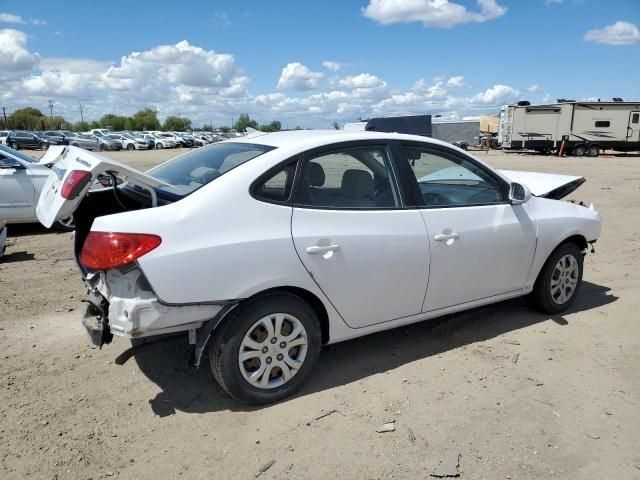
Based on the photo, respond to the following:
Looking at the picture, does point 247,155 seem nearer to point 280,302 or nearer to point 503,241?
point 280,302

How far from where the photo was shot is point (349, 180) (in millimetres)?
3633

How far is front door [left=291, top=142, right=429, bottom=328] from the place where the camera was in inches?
128

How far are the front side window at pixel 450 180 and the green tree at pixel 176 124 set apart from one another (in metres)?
127

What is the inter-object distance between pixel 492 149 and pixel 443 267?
43331mm

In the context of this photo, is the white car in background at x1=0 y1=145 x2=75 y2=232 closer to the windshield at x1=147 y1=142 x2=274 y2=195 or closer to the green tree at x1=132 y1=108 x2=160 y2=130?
the windshield at x1=147 y1=142 x2=274 y2=195

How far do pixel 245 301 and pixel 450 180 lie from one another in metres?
2.15

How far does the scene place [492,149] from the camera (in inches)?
1737

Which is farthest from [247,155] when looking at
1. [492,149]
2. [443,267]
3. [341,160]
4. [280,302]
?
[492,149]

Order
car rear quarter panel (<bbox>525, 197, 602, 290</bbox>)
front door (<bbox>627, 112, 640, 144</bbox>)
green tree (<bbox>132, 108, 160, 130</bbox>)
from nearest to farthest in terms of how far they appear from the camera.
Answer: car rear quarter panel (<bbox>525, 197, 602, 290</bbox>)
front door (<bbox>627, 112, 640, 144</bbox>)
green tree (<bbox>132, 108, 160, 130</bbox>)

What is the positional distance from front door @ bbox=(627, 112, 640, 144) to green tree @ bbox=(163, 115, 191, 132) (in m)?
108

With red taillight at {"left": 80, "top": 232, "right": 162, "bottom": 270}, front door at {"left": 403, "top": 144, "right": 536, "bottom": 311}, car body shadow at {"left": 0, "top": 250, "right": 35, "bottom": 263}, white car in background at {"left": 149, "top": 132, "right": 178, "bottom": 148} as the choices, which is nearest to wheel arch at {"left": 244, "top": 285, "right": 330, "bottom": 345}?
red taillight at {"left": 80, "top": 232, "right": 162, "bottom": 270}

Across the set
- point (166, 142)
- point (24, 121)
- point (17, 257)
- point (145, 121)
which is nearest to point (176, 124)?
point (145, 121)

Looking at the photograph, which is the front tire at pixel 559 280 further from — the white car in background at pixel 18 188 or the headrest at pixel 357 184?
the white car in background at pixel 18 188

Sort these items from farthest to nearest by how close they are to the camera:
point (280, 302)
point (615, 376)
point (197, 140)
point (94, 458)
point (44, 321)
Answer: point (197, 140) < point (44, 321) < point (615, 376) < point (280, 302) < point (94, 458)
